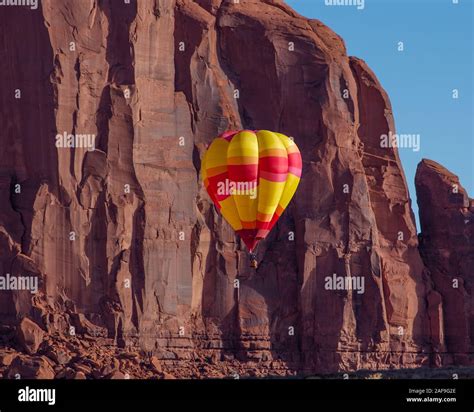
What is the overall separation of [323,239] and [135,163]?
10.8m

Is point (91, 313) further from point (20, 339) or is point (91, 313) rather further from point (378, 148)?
point (378, 148)

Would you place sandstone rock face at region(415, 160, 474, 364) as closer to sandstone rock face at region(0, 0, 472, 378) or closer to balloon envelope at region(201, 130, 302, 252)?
sandstone rock face at region(0, 0, 472, 378)

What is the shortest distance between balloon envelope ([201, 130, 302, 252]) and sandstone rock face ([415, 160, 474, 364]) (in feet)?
74.2

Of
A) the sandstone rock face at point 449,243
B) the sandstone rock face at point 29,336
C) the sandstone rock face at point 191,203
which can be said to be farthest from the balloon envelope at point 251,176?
the sandstone rock face at point 449,243

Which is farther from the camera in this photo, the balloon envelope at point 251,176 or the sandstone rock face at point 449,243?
the sandstone rock face at point 449,243

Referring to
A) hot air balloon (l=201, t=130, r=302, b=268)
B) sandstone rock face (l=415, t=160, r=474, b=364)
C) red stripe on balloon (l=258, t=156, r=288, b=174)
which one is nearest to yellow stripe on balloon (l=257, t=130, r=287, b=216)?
hot air balloon (l=201, t=130, r=302, b=268)

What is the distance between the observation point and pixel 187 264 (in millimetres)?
81312

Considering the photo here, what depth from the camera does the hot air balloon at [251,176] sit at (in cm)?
6950

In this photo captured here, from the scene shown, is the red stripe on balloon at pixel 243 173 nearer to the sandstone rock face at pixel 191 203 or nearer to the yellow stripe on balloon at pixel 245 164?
the yellow stripe on balloon at pixel 245 164

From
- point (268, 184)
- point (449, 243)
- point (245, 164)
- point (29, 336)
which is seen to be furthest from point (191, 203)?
point (449, 243)

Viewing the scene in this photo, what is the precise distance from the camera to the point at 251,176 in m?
69.4

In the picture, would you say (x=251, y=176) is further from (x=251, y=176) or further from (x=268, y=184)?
(x=268, y=184)

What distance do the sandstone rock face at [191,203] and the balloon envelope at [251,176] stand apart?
28.2 ft
